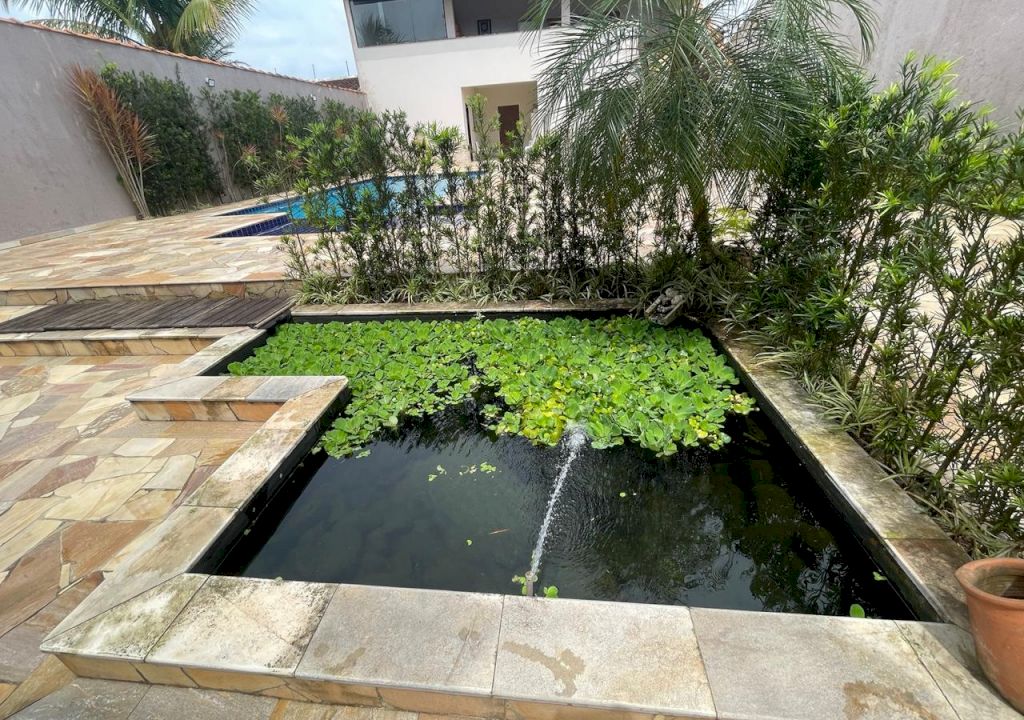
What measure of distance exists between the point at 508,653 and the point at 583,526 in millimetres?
824

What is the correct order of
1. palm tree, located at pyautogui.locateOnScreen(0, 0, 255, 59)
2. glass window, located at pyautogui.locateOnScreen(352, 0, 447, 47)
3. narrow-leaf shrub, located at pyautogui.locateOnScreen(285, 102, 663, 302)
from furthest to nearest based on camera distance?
1. glass window, located at pyautogui.locateOnScreen(352, 0, 447, 47)
2. palm tree, located at pyautogui.locateOnScreen(0, 0, 255, 59)
3. narrow-leaf shrub, located at pyautogui.locateOnScreen(285, 102, 663, 302)

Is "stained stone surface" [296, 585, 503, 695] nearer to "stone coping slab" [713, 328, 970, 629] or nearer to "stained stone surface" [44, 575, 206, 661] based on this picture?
"stained stone surface" [44, 575, 206, 661]

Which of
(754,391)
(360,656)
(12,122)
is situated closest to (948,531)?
(754,391)

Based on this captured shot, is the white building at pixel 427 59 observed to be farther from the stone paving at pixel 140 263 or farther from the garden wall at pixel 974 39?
the garden wall at pixel 974 39

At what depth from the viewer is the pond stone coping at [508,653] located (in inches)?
49.3

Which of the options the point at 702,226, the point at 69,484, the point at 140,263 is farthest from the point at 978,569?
the point at 140,263

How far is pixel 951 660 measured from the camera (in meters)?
1.32

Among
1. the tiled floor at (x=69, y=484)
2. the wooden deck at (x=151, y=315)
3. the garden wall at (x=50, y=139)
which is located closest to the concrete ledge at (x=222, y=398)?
the tiled floor at (x=69, y=484)

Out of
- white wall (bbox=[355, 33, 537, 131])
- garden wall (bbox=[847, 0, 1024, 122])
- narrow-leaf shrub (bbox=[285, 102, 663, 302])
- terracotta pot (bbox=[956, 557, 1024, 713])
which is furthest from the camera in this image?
white wall (bbox=[355, 33, 537, 131])

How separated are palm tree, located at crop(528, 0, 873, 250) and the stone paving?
366 centimetres

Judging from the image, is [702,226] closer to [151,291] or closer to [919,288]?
[919,288]

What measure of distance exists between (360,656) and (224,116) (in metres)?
13.0

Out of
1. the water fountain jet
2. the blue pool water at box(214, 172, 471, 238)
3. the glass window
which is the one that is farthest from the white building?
the water fountain jet

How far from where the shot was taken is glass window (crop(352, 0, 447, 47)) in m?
12.9
